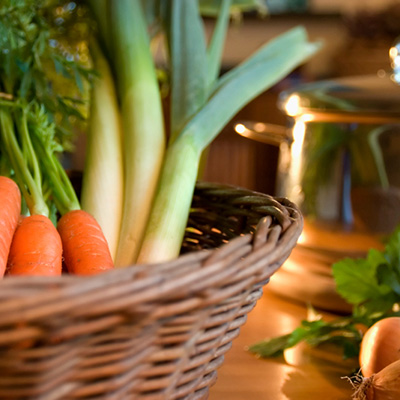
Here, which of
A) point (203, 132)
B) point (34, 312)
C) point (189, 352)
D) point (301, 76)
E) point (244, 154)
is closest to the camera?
point (34, 312)

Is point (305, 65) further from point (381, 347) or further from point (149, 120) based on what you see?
point (381, 347)

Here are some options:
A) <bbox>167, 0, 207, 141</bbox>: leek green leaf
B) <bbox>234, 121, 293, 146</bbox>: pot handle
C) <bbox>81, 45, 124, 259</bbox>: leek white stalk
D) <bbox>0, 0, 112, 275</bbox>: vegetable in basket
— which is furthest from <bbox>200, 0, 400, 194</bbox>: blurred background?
<bbox>0, 0, 112, 275</bbox>: vegetable in basket

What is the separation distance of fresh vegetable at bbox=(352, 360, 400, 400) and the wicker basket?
13cm

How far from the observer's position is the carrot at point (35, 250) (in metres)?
0.52

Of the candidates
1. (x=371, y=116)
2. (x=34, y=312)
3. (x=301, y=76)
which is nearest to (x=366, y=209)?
(x=371, y=116)

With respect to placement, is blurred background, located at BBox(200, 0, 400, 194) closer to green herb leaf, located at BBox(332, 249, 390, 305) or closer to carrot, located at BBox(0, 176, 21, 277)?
green herb leaf, located at BBox(332, 249, 390, 305)

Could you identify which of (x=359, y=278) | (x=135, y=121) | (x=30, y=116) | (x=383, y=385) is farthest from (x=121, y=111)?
(x=383, y=385)

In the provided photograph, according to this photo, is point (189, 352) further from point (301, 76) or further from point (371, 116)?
point (301, 76)

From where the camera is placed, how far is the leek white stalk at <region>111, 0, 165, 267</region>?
2.34 feet

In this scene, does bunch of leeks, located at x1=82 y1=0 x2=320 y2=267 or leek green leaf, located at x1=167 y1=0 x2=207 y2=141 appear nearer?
bunch of leeks, located at x1=82 y1=0 x2=320 y2=267

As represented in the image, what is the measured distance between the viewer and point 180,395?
0.41m

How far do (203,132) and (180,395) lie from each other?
418 mm

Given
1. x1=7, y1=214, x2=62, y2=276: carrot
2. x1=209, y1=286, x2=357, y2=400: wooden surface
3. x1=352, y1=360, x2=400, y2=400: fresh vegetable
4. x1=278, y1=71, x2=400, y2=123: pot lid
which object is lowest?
x1=209, y1=286, x2=357, y2=400: wooden surface

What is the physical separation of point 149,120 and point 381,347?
1.38 ft
